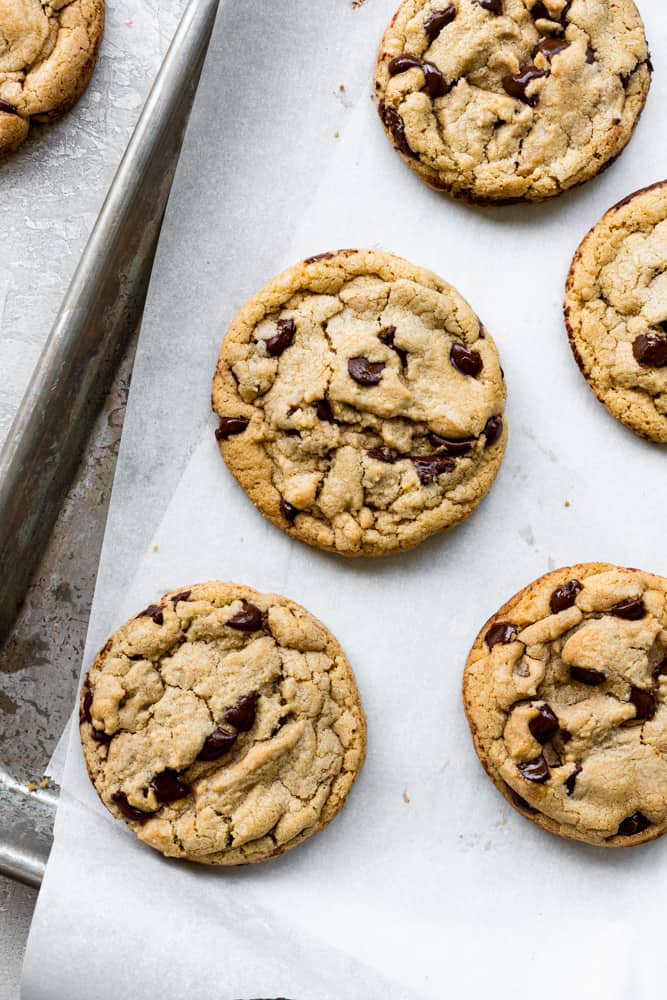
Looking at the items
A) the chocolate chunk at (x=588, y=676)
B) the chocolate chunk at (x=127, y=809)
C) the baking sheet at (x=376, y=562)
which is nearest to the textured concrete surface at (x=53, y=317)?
the baking sheet at (x=376, y=562)

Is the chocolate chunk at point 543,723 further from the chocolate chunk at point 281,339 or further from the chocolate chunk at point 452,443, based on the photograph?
the chocolate chunk at point 281,339

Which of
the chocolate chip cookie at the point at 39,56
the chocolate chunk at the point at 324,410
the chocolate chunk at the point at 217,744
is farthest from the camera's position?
the chocolate chip cookie at the point at 39,56

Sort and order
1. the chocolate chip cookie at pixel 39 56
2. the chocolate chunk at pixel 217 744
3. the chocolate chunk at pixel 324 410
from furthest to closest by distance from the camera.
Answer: the chocolate chip cookie at pixel 39 56
the chocolate chunk at pixel 324 410
the chocolate chunk at pixel 217 744

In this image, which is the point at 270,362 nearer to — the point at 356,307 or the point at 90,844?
the point at 356,307

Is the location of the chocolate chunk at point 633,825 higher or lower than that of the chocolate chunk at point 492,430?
lower

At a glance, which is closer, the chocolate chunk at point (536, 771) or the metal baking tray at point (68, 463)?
the chocolate chunk at point (536, 771)

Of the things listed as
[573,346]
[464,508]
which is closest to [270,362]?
[464,508]

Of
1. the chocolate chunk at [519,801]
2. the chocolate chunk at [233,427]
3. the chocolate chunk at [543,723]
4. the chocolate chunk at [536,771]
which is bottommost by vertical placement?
the chocolate chunk at [519,801]
